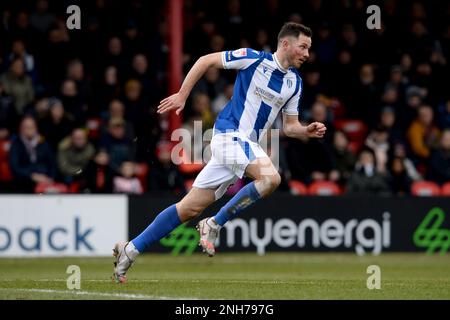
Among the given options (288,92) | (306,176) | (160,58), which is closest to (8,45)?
(160,58)

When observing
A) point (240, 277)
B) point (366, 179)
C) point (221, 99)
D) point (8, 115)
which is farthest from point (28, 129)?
point (240, 277)

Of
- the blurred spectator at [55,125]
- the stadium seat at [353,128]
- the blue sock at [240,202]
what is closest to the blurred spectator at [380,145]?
the stadium seat at [353,128]

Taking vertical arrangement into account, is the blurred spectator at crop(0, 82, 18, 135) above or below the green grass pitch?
above

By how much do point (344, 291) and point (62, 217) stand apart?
22.9 feet

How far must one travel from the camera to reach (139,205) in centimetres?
1570

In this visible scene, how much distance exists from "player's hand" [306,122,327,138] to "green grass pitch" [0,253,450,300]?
4.27 feet

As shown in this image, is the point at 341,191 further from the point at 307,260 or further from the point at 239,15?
the point at 239,15

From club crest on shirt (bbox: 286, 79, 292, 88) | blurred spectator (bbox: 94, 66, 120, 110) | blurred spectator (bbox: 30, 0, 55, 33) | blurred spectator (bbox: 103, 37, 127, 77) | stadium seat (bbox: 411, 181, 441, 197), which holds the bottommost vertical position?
stadium seat (bbox: 411, 181, 441, 197)

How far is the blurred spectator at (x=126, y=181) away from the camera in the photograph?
52.6 feet

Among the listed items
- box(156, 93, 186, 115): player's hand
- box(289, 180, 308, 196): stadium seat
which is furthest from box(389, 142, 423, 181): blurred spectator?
box(156, 93, 186, 115): player's hand

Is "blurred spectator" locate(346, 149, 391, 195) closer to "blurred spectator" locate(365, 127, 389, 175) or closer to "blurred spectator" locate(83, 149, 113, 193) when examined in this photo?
"blurred spectator" locate(365, 127, 389, 175)

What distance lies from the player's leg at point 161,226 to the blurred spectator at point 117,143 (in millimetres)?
6900

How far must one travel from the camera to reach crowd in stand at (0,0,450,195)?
16.2 metres

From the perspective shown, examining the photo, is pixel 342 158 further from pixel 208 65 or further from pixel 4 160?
pixel 208 65
